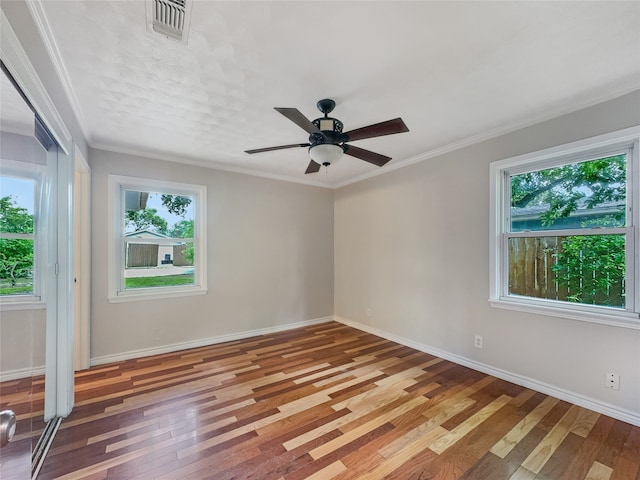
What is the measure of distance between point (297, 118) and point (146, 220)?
270cm

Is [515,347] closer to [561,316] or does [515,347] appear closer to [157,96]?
[561,316]

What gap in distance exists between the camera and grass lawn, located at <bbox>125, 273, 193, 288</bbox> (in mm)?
3432

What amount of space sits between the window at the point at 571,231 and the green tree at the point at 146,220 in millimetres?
3881

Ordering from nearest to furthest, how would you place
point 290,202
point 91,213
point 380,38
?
point 380,38 < point 91,213 < point 290,202

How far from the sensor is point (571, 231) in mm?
2461

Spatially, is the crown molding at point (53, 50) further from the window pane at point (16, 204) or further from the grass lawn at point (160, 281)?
the grass lawn at point (160, 281)

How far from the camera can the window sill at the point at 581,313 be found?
6.95 ft

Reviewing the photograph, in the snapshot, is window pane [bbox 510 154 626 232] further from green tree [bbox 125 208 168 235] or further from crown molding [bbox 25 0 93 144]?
green tree [bbox 125 208 168 235]

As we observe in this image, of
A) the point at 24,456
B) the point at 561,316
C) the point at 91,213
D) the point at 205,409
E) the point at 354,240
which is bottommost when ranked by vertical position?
the point at 205,409

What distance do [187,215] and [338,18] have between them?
121 inches

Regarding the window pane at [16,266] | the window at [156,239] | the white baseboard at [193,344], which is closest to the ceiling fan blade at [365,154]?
the window pane at [16,266]

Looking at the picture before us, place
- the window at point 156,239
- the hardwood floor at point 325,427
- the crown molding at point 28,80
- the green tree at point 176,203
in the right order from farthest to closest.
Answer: the green tree at point 176,203 < the window at point 156,239 < the hardwood floor at point 325,427 < the crown molding at point 28,80

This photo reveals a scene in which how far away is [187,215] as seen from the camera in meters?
3.79

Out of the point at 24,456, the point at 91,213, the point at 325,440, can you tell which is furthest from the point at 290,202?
the point at 24,456
